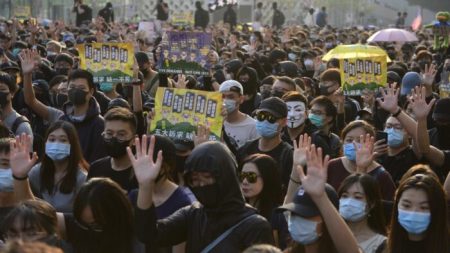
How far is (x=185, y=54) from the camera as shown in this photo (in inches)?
473

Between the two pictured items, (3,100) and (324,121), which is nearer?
(324,121)

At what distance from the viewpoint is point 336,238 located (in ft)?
16.4

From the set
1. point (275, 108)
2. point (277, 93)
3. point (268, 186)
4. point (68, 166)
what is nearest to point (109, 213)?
point (268, 186)

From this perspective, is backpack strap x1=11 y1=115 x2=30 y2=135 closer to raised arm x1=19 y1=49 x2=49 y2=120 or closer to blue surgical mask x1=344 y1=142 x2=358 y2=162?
raised arm x1=19 y1=49 x2=49 y2=120

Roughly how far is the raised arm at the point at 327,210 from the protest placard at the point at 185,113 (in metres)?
2.97

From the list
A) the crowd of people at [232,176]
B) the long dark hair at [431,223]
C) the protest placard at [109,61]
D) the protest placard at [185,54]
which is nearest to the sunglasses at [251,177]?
the crowd of people at [232,176]

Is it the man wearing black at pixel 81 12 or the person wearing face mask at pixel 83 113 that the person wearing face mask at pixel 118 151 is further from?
the man wearing black at pixel 81 12

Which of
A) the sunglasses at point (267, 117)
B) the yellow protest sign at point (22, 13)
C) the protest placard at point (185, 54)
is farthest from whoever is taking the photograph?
the yellow protest sign at point (22, 13)

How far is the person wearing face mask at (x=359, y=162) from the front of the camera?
6.64 meters

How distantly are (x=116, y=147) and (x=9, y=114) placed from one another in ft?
7.07

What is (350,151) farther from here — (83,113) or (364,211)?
(83,113)

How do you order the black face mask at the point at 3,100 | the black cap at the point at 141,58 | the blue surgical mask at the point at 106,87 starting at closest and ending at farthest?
1. the black face mask at the point at 3,100
2. the blue surgical mask at the point at 106,87
3. the black cap at the point at 141,58

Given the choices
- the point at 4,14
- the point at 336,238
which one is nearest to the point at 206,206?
the point at 336,238

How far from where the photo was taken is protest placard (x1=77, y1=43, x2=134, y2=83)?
10.6 meters
